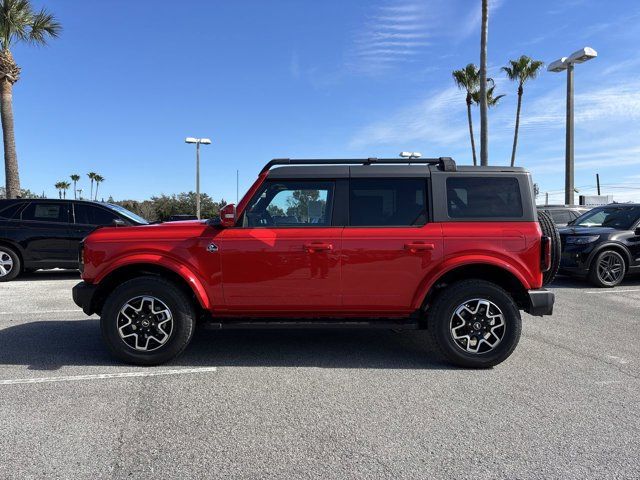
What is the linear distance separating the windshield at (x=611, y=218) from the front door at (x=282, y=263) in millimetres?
7763

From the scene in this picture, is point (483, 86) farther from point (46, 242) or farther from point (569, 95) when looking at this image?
point (46, 242)

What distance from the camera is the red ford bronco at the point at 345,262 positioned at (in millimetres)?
4207

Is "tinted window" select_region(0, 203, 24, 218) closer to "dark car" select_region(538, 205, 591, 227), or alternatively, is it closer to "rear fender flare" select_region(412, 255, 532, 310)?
"rear fender flare" select_region(412, 255, 532, 310)

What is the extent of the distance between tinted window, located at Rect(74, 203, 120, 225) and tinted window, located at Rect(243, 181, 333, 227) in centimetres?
630

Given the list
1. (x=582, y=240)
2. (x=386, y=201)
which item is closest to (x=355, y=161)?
(x=386, y=201)

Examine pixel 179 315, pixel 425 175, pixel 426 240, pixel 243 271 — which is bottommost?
pixel 179 315

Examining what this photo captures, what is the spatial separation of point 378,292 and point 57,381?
288 centimetres

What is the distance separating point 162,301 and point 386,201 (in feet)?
7.47

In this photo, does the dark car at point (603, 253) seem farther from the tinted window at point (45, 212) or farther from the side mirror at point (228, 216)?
the tinted window at point (45, 212)

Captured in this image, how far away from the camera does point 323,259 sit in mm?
4219

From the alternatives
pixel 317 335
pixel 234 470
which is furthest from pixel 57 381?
pixel 317 335

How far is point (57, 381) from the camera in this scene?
12.9ft

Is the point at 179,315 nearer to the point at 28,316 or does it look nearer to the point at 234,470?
the point at 234,470

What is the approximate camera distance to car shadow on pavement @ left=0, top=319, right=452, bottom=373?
440 centimetres
